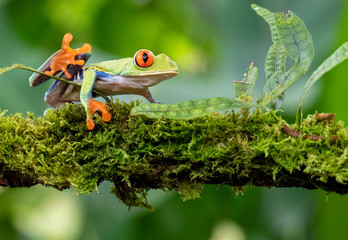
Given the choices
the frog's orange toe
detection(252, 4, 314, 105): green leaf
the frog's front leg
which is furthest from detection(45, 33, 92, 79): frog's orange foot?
detection(252, 4, 314, 105): green leaf

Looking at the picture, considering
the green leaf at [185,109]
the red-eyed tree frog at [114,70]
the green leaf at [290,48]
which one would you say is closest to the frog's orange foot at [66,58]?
the red-eyed tree frog at [114,70]

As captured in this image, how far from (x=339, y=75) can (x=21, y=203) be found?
11.6 feet

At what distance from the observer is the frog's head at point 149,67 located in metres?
1.88

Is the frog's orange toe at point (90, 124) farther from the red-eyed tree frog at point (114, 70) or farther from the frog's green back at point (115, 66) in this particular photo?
the frog's green back at point (115, 66)

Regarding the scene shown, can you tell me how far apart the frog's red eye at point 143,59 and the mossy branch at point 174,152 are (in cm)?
24

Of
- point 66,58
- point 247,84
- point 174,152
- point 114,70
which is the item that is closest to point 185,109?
point 174,152

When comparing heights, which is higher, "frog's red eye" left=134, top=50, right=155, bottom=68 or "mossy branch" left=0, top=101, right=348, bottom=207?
"frog's red eye" left=134, top=50, right=155, bottom=68

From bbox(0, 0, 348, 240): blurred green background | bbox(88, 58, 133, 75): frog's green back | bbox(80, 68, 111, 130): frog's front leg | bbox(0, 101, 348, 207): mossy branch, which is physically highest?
bbox(88, 58, 133, 75): frog's green back

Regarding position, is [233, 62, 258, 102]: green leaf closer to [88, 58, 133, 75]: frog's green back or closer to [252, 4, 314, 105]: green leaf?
[252, 4, 314, 105]: green leaf

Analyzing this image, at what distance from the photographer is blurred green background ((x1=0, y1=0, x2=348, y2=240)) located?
10.7 ft

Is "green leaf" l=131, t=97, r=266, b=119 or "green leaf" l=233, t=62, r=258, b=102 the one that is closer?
"green leaf" l=131, t=97, r=266, b=119

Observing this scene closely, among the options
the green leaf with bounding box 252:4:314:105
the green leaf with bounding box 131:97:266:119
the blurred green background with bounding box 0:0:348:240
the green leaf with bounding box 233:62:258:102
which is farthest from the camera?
the blurred green background with bounding box 0:0:348:240

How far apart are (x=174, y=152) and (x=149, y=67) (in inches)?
18.2

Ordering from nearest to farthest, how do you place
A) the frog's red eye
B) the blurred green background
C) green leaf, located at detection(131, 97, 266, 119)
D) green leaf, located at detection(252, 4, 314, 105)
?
green leaf, located at detection(131, 97, 266, 119)
green leaf, located at detection(252, 4, 314, 105)
the frog's red eye
the blurred green background
